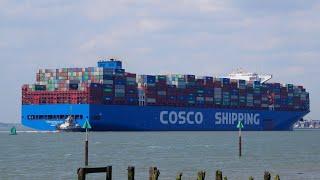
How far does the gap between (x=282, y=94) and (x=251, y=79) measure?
10460 millimetres

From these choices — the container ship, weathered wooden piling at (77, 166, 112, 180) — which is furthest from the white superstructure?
weathered wooden piling at (77, 166, 112, 180)

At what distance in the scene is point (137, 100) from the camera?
12062 centimetres

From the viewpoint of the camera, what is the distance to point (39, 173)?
148ft

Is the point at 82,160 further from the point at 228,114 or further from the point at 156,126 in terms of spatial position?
the point at 228,114

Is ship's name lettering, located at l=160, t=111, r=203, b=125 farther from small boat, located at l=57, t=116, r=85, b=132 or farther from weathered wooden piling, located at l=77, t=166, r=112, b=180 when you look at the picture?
weathered wooden piling, located at l=77, t=166, r=112, b=180

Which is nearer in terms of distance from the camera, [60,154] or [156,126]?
[60,154]

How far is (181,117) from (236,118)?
57.2ft

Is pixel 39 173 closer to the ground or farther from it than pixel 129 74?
closer to the ground

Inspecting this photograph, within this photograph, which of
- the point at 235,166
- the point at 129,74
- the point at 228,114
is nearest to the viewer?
the point at 235,166

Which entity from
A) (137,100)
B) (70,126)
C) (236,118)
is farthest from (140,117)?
(236,118)

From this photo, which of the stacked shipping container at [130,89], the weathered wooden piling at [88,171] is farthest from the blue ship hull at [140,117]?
the weathered wooden piling at [88,171]

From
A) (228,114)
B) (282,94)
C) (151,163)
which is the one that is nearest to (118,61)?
(228,114)

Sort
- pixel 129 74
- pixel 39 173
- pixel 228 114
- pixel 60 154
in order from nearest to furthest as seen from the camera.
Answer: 1. pixel 39 173
2. pixel 60 154
3. pixel 129 74
4. pixel 228 114

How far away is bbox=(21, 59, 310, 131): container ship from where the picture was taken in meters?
115
